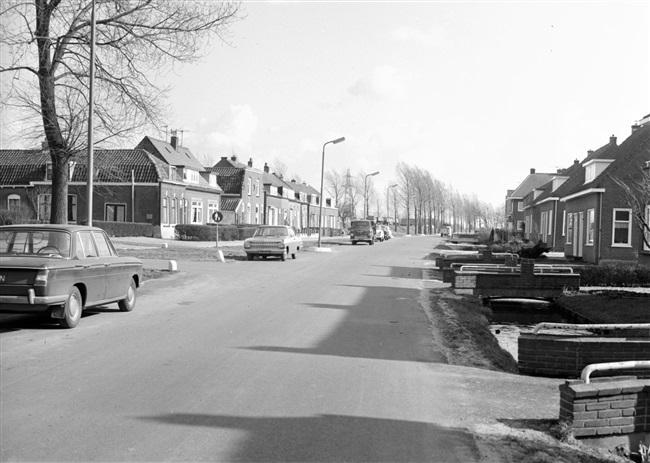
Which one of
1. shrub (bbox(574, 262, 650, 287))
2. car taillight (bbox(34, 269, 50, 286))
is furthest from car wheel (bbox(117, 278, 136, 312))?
shrub (bbox(574, 262, 650, 287))

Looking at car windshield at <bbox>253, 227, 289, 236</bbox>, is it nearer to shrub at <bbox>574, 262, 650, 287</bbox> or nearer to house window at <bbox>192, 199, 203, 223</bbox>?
shrub at <bbox>574, 262, 650, 287</bbox>

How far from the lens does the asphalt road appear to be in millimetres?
5020

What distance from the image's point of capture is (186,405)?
609 cm

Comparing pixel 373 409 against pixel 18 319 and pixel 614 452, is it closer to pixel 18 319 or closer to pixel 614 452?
pixel 614 452

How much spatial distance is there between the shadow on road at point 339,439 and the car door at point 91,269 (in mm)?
5584

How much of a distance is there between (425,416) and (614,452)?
162 centimetres

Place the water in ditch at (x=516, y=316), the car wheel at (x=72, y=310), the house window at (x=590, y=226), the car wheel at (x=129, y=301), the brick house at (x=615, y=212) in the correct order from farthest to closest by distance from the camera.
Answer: the house window at (x=590, y=226) → the brick house at (x=615, y=212) → the water in ditch at (x=516, y=316) → the car wheel at (x=129, y=301) → the car wheel at (x=72, y=310)

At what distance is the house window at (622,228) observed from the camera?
1143 inches

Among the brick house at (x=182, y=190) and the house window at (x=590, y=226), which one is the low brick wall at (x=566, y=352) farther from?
the brick house at (x=182, y=190)

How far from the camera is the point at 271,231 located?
30.3 meters

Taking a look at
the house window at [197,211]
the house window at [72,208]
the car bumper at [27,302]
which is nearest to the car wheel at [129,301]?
the car bumper at [27,302]

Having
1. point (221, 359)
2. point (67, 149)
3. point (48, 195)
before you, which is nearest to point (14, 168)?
point (48, 195)

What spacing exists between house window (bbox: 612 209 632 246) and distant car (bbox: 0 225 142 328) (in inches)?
937

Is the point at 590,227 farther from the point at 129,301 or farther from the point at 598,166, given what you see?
the point at 129,301
